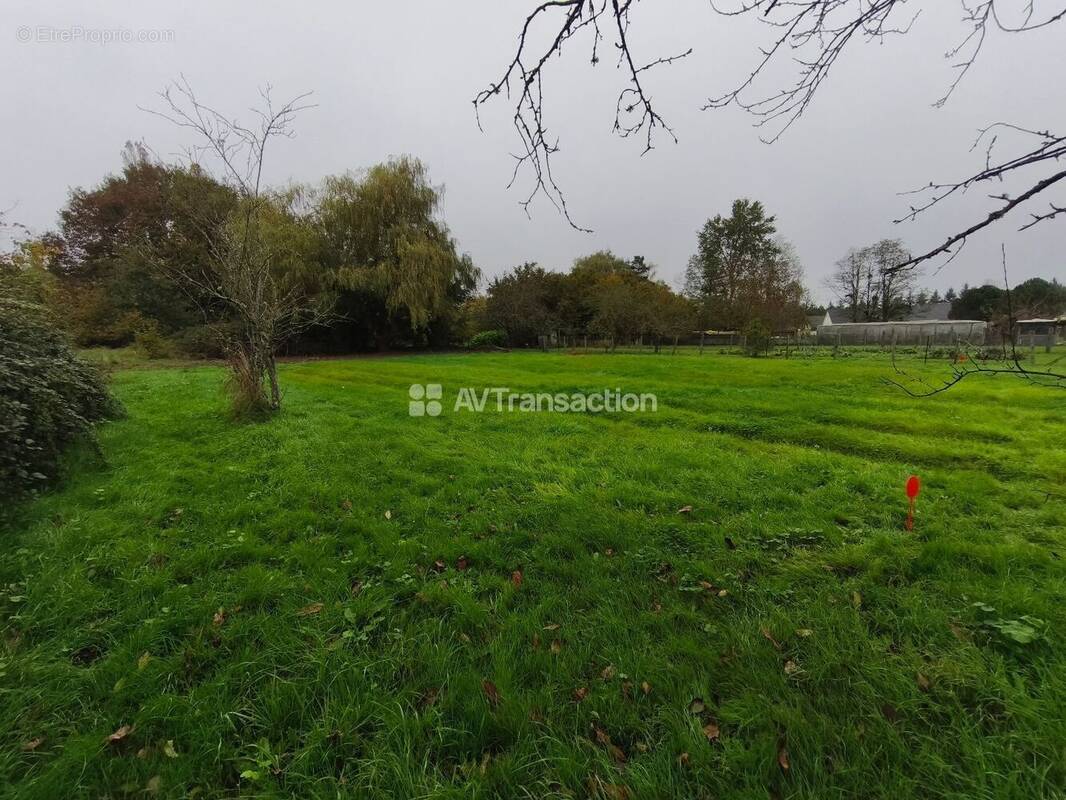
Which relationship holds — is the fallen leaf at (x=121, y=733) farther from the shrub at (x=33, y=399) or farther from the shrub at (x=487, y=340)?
the shrub at (x=487, y=340)

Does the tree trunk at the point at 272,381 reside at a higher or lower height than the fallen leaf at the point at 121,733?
higher

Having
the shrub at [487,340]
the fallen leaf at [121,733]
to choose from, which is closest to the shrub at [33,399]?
the fallen leaf at [121,733]

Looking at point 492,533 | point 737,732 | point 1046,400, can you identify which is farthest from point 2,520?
point 1046,400

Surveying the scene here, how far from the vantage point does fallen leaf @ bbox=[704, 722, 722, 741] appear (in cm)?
151

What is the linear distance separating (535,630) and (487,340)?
26.2 meters

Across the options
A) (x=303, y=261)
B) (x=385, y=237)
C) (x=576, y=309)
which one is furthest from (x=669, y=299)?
(x=303, y=261)

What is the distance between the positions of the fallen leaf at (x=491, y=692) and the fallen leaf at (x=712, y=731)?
2.60ft

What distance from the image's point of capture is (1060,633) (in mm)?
1872

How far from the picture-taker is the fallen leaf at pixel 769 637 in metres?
1.93

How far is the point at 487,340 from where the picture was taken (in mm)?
27594

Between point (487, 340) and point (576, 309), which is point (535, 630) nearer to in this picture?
point (487, 340)

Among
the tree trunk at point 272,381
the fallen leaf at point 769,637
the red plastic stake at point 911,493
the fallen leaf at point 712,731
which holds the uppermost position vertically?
the tree trunk at point 272,381

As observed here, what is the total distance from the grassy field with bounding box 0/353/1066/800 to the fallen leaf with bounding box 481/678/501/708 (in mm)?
10

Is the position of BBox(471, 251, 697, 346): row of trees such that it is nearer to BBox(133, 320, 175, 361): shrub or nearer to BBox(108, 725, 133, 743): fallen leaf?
BBox(133, 320, 175, 361): shrub
